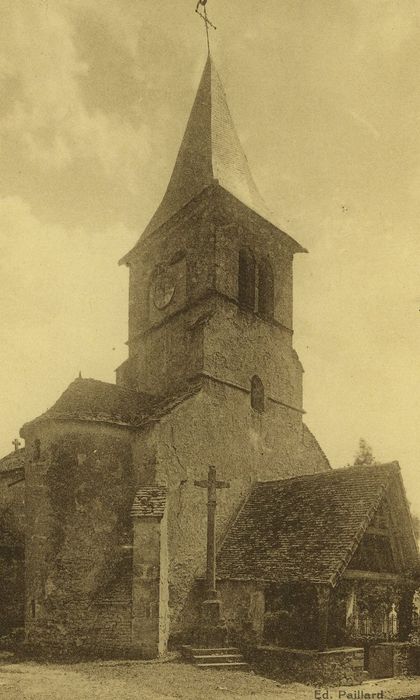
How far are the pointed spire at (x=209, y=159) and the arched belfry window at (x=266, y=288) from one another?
1970 mm

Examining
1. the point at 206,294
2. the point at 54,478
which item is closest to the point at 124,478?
the point at 54,478

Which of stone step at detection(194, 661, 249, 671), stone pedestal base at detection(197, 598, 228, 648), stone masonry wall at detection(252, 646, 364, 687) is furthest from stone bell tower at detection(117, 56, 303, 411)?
stone masonry wall at detection(252, 646, 364, 687)

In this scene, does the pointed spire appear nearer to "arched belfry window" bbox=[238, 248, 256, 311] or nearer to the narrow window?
"arched belfry window" bbox=[238, 248, 256, 311]

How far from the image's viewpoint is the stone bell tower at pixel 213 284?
20875 millimetres

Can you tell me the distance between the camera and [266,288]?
2316 cm

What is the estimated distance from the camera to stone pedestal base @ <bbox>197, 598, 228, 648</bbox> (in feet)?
49.5

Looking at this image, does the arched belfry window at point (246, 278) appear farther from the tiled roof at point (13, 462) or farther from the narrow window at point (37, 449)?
the tiled roof at point (13, 462)

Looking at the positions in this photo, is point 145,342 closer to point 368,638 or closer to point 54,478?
point 54,478

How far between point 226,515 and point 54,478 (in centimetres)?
550

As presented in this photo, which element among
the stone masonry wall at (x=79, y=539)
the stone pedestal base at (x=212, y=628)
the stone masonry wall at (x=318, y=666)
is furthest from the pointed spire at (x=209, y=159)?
the stone masonry wall at (x=318, y=666)

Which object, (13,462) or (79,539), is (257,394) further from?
(13,462)

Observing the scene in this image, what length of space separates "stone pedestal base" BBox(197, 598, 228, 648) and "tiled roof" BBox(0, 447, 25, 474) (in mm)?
9528

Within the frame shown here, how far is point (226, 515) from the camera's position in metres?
19.0

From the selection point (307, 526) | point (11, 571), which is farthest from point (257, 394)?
point (11, 571)
